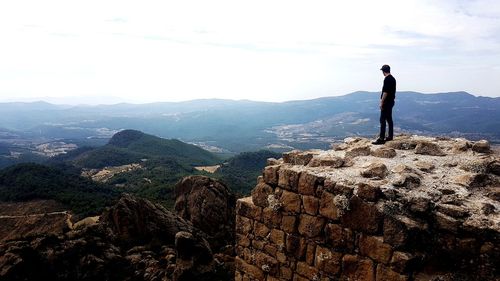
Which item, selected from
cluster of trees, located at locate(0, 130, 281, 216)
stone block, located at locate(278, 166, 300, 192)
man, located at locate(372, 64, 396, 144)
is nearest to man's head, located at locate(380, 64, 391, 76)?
man, located at locate(372, 64, 396, 144)

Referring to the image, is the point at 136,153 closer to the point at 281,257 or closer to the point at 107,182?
the point at 107,182

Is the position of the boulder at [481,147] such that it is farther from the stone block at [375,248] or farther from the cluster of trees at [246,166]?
the cluster of trees at [246,166]

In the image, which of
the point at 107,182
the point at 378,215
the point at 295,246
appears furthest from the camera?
the point at 107,182

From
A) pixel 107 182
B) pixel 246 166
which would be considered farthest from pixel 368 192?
pixel 246 166

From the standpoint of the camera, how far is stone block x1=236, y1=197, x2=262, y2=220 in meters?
7.07

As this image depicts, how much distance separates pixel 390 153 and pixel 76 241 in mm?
11709

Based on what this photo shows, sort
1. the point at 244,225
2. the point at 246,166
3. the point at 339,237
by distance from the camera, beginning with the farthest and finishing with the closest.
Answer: the point at 246,166 < the point at 244,225 < the point at 339,237

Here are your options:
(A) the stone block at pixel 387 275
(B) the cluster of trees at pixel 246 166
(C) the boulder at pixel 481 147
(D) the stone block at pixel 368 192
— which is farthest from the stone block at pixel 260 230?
(B) the cluster of trees at pixel 246 166

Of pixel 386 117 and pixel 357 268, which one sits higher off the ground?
pixel 386 117

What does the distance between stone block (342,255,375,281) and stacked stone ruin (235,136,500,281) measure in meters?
0.01

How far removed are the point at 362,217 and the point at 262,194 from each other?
2.07 metres

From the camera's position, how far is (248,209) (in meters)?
7.24

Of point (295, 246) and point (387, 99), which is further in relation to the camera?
point (387, 99)

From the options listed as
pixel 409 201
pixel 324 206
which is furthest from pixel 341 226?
pixel 409 201
